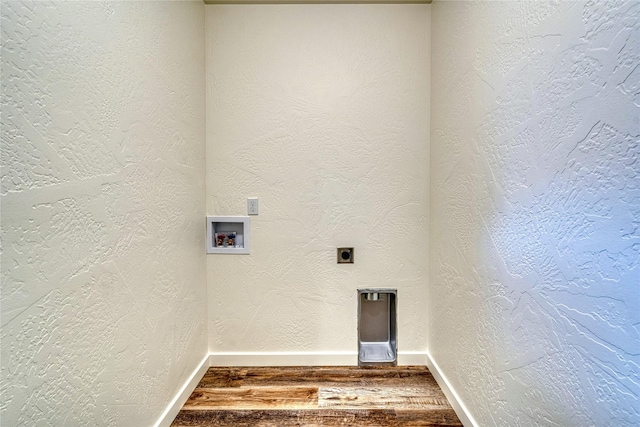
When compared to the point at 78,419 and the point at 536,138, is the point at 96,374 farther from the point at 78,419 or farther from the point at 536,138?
the point at 536,138

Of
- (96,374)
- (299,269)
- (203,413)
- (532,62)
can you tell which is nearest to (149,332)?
(96,374)

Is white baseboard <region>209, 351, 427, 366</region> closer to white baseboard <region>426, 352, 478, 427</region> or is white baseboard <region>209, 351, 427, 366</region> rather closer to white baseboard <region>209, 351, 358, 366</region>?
white baseboard <region>209, 351, 358, 366</region>

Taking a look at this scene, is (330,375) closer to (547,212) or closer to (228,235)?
(228,235)

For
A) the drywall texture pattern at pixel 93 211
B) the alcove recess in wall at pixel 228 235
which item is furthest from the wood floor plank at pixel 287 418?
the alcove recess in wall at pixel 228 235

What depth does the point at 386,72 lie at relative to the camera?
1.99 m

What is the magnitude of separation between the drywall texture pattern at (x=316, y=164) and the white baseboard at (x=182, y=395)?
0.52 feet

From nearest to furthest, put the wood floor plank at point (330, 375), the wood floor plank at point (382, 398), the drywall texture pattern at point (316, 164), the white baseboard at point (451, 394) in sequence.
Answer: the white baseboard at point (451, 394) < the wood floor plank at point (382, 398) < the wood floor plank at point (330, 375) < the drywall texture pattern at point (316, 164)

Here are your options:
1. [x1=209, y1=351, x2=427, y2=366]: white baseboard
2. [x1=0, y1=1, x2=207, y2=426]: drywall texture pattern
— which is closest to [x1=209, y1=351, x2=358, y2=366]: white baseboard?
[x1=209, y1=351, x2=427, y2=366]: white baseboard

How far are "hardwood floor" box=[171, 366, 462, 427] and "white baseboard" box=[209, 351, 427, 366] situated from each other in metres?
0.04

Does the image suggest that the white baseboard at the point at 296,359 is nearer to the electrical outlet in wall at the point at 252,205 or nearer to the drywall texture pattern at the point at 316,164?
the drywall texture pattern at the point at 316,164

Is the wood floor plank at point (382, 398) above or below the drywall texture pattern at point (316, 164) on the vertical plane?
below

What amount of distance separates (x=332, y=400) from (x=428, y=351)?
72 centimetres

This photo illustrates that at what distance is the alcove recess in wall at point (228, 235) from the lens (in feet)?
6.64

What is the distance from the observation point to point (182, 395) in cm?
167
